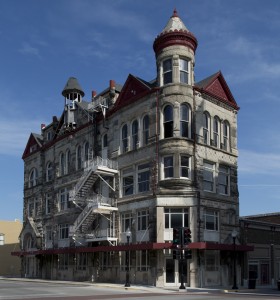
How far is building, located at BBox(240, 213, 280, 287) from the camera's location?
136 ft

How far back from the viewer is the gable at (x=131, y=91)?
40.8 m

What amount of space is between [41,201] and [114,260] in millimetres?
16902

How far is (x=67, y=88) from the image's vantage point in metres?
52.9

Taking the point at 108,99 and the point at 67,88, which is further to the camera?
the point at 67,88

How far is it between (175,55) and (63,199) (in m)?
20.6

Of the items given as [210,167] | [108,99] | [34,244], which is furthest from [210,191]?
[34,244]

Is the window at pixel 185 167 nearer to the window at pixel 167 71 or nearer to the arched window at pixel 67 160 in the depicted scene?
the window at pixel 167 71

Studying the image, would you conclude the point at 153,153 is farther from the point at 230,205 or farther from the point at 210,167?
the point at 230,205

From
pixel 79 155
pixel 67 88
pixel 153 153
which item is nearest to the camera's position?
pixel 153 153

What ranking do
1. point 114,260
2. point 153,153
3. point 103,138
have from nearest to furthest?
point 153,153 < point 114,260 < point 103,138

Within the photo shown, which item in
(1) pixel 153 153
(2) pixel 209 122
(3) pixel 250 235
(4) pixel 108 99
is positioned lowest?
(3) pixel 250 235

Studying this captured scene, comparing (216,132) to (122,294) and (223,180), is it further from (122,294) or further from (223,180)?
(122,294)

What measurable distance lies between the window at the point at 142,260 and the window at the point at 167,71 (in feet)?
43.6

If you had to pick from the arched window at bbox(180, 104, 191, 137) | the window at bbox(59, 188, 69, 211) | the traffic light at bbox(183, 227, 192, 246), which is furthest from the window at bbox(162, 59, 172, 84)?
the window at bbox(59, 188, 69, 211)
